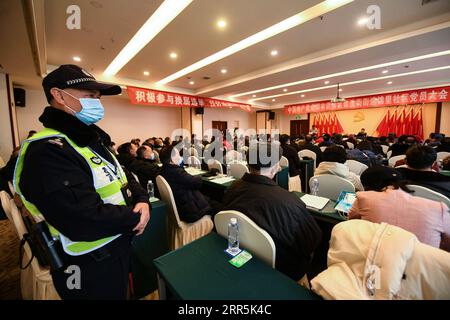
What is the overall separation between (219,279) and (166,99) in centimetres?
703

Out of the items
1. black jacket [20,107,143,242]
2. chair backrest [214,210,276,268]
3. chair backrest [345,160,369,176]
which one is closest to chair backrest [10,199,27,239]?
black jacket [20,107,143,242]

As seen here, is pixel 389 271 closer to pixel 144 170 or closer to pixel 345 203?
pixel 345 203

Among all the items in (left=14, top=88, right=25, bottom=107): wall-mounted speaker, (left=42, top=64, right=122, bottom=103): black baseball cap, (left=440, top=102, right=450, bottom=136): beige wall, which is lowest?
(left=42, top=64, right=122, bottom=103): black baseball cap

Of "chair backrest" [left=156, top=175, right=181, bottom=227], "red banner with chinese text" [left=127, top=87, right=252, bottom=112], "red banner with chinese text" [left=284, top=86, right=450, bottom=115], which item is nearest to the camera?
"chair backrest" [left=156, top=175, right=181, bottom=227]

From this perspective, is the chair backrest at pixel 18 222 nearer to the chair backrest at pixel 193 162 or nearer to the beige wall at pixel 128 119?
the chair backrest at pixel 193 162

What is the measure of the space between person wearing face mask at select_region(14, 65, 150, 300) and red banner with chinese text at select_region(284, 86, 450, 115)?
407 inches

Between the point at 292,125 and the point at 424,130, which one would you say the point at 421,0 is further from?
the point at 292,125

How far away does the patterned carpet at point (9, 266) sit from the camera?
1698 mm

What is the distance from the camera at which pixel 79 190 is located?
2.64 feet

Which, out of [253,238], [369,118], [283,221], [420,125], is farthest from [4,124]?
[420,125]

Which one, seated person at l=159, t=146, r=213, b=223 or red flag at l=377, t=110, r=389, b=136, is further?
red flag at l=377, t=110, r=389, b=136

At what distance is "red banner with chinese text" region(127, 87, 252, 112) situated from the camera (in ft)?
20.1

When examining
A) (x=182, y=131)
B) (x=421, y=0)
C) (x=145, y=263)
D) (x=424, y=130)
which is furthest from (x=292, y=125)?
(x=145, y=263)

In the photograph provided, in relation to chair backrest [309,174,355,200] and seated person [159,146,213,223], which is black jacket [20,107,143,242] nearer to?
seated person [159,146,213,223]
